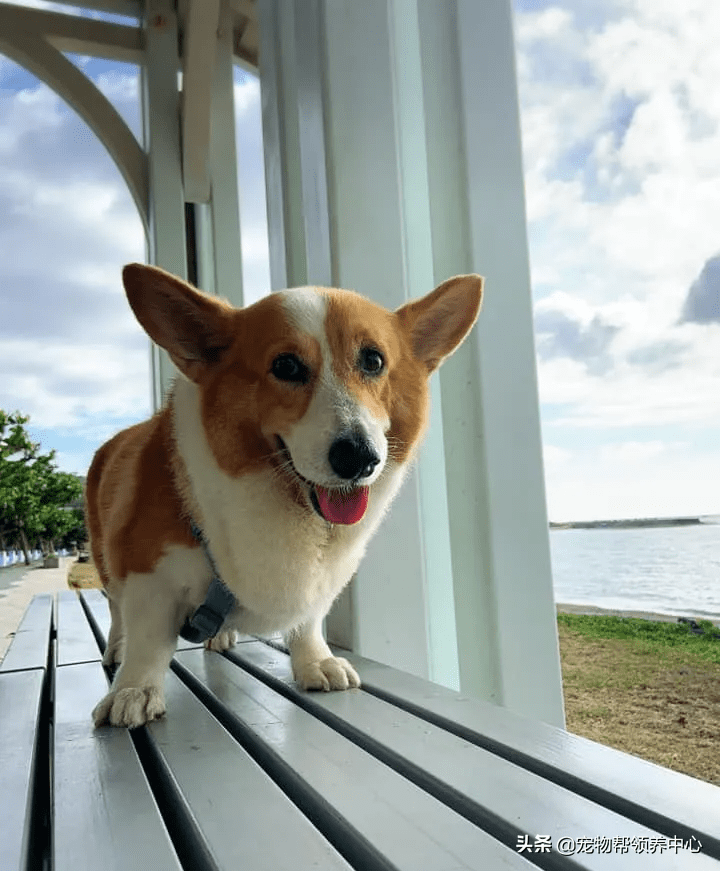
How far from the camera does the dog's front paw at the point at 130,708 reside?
990 millimetres

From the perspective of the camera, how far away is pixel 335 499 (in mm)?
989

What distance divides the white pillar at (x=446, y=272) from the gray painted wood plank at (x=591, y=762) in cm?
29

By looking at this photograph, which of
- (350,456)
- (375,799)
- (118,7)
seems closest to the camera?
(375,799)

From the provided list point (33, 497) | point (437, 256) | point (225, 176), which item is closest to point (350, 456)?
point (437, 256)

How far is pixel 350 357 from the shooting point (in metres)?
0.98

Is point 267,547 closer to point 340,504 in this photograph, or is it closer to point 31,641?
point 340,504

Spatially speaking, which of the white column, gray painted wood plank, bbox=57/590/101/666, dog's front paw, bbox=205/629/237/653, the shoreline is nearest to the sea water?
the shoreline

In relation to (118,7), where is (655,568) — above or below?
below

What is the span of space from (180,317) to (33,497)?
566cm

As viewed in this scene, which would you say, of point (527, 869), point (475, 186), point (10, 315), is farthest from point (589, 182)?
point (10, 315)

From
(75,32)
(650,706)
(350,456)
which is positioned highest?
(75,32)

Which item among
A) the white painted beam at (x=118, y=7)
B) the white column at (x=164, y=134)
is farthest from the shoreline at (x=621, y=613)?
the white painted beam at (x=118, y=7)

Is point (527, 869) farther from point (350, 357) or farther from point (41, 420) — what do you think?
point (41, 420)

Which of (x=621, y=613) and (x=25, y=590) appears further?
(x=25, y=590)
